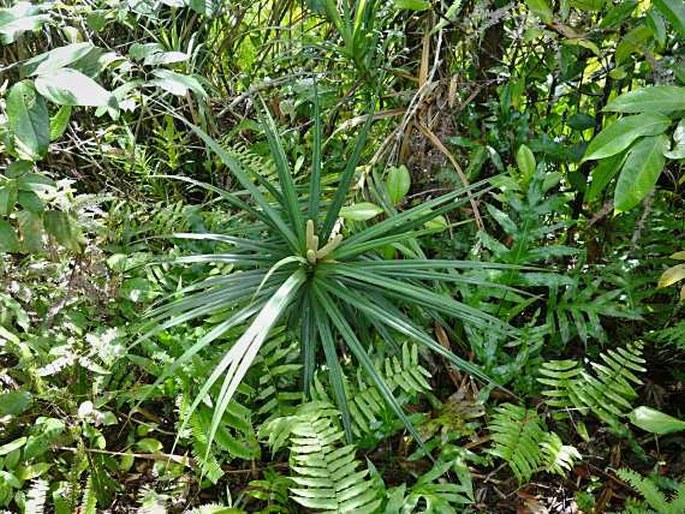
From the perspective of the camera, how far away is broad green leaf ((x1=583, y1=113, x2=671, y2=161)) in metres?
0.99

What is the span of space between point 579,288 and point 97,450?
4.45 ft

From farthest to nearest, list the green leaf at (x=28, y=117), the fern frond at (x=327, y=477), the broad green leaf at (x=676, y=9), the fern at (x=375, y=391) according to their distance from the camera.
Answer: the fern at (x=375, y=391)
the fern frond at (x=327, y=477)
the green leaf at (x=28, y=117)
the broad green leaf at (x=676, y=9)

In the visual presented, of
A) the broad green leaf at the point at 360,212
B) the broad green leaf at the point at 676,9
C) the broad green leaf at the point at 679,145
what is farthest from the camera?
the broad green leaf at the point at 360,212

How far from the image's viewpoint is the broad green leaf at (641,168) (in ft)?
3.29

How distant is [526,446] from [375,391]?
37 cm

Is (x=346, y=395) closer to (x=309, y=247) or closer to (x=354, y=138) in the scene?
(x=309, y=247)

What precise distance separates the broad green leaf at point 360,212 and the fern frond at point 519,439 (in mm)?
564

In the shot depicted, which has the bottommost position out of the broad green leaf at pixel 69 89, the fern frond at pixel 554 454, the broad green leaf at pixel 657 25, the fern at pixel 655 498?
the fern at pixel 655 498

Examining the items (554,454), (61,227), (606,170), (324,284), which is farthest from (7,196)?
(554,454)

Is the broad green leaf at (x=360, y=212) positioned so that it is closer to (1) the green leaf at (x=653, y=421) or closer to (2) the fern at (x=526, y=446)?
(2) the fern at (x=526, y=446)

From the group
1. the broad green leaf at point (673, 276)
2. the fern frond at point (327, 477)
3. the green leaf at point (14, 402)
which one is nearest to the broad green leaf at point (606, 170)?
the broad green leaf at point (673, 276)

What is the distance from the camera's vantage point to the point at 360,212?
67.5 inches

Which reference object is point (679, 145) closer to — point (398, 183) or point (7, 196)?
point (398, 183)

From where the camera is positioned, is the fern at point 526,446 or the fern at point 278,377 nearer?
the fern at point 526,446
